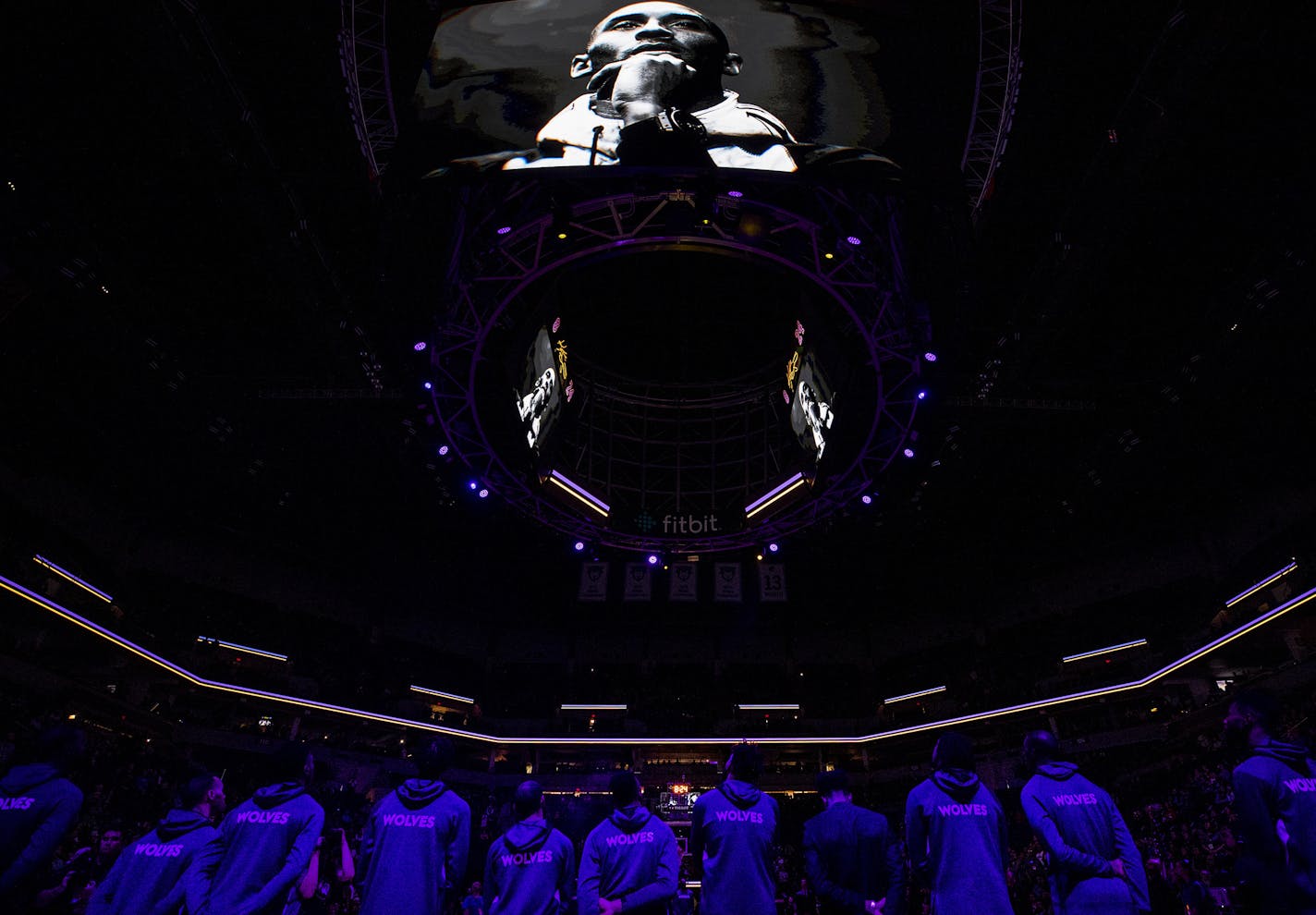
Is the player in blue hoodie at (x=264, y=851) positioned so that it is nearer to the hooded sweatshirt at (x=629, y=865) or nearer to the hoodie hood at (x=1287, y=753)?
the hooded sweatshirt at (x=629, y=865)

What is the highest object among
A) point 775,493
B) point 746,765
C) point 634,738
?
point 775,493

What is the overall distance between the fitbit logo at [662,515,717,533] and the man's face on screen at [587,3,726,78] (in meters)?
14.0

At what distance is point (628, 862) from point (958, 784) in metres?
2.47

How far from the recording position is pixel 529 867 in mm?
5457

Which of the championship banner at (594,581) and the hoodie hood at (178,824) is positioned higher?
the championship banner at (594,581)

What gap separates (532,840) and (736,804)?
163cm

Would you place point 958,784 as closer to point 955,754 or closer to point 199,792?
point 955,754

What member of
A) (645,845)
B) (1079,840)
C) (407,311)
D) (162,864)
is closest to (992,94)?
(407,311)

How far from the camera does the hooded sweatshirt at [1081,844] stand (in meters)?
4.77

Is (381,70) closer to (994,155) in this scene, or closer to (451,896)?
(994,155)

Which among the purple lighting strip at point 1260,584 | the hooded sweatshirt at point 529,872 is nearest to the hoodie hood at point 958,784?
the hooded sweatshirt at point 529,872

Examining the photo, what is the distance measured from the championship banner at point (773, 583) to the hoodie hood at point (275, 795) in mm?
24378

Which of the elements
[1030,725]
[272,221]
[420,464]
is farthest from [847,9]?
[1030,725]

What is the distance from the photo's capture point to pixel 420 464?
2645cm
